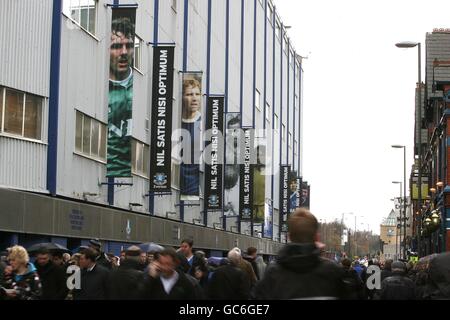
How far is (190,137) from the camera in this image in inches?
1585

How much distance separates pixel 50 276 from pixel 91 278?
78 cm

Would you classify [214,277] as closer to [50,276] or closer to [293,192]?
[50,276]

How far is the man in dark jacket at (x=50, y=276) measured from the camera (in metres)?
11.6

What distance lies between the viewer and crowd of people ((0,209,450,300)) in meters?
5.70

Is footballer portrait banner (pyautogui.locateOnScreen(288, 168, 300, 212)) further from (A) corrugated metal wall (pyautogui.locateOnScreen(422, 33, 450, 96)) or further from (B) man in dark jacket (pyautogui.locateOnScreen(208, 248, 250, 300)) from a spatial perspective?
(B) man in dark jacket (pyautogui.locateOnScreen(208, 248, 250, 300))

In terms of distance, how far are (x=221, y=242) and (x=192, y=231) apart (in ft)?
22.0

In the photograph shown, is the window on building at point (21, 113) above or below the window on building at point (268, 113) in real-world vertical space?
below

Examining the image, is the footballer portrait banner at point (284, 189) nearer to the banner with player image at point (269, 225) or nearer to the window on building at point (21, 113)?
the banner with player image at point (269, 225)

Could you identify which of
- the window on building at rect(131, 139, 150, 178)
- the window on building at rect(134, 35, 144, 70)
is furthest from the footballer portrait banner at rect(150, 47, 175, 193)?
the window on building at rect(134, 35, 144, 70)

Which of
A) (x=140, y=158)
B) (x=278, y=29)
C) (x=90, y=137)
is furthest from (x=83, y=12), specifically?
(x=278, y=29)

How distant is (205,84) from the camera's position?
46.2 m

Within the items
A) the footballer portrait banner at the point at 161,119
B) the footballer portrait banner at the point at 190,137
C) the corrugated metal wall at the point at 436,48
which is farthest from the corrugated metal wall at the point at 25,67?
the corrugated metal wall at the point at 436,48

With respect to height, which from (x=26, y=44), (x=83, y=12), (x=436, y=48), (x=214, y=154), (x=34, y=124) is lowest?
(x=34, y=124)
